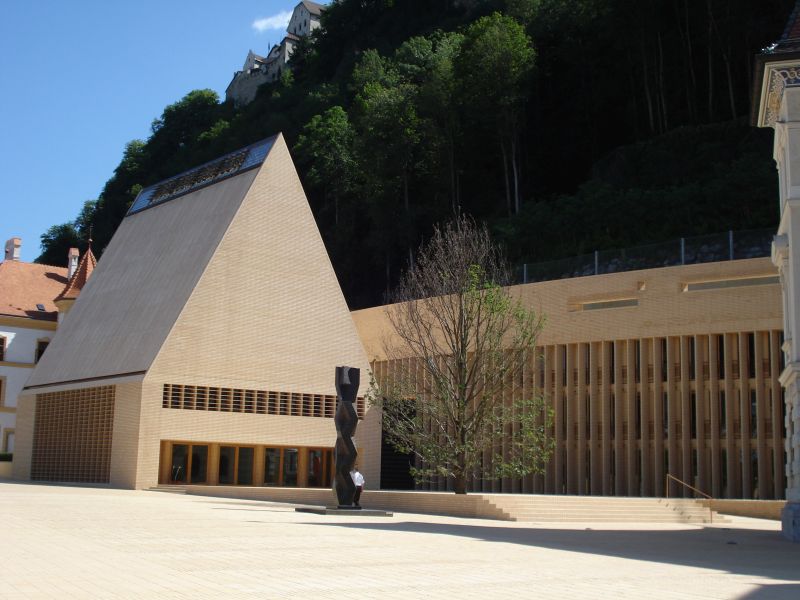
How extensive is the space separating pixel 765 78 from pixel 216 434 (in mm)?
20576

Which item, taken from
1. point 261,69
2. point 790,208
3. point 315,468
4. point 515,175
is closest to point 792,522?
point 790,208

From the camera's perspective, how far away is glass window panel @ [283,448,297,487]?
34250 millimetres

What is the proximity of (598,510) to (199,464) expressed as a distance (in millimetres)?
14566

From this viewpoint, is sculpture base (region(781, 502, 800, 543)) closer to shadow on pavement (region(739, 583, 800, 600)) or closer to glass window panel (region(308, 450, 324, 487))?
shadow on pavement (region(739, 583, 800, 600))

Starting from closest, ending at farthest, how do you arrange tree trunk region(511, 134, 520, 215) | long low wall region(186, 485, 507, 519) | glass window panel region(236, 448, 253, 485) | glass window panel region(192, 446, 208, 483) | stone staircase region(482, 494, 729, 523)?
stone staircase region(482, 494, 729, 523)
long low wall region(186, 485, 507, 519)
glass window panel region(192, 446, 208, 483)
glass window panel region(236, 448, 253, 485)
tree trunk region(511, 134, 520, 215)

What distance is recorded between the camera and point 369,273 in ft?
172

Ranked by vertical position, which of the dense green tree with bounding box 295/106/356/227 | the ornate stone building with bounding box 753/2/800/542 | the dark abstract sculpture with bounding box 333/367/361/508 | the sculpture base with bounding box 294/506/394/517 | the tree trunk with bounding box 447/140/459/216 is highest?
the dense green tree with bounding box 295/106/356/227

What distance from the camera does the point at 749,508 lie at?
83.1 ft

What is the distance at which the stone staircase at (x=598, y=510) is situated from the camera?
73.4 ft

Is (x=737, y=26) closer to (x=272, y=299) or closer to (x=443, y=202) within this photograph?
(x=443, y=202)

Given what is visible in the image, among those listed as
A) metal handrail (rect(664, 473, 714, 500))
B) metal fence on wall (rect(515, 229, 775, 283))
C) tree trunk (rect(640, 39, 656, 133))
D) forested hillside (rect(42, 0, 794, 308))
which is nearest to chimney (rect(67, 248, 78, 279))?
forested hillside (rect(42, 0, 794, 308))

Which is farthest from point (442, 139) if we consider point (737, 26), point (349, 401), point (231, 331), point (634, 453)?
point (349, 401)

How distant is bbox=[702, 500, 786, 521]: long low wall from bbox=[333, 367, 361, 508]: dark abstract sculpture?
9328mm

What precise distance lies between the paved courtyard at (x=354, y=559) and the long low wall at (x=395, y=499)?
379 centimetres
